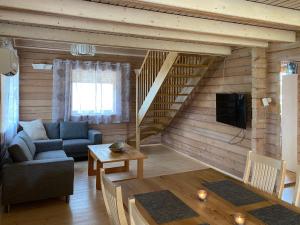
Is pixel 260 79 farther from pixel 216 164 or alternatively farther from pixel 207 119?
pixel 216 164

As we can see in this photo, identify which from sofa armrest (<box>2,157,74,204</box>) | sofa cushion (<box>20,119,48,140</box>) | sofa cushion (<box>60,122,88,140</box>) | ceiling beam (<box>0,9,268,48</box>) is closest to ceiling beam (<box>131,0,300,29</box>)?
ceiling beam (<box>0,9,268,48</box>)

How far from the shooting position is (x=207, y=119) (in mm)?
5133

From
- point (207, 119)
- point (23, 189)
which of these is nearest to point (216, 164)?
point (207, 119)

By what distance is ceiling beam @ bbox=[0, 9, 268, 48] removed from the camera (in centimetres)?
249

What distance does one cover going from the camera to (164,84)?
4.89 m

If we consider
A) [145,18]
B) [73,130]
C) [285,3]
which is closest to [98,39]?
[145,18]

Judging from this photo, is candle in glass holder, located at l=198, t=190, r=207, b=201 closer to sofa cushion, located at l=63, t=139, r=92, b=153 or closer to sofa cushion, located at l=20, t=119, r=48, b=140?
sofa cushion, located at l=63, t=139, r=92, b=153

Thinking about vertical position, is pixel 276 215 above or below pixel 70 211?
above

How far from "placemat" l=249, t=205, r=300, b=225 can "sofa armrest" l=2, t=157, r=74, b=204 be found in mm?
2436

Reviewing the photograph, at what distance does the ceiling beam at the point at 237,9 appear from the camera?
207cm

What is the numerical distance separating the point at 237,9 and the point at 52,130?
15.0 feet

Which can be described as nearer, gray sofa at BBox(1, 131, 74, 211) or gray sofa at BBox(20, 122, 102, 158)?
gray sofa at BBox(1, 131, 74, 211)

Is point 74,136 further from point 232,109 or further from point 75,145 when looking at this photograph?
point 232,109

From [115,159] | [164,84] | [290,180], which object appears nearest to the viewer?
[115,159]
